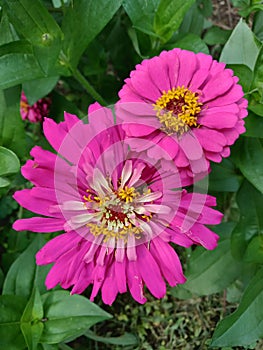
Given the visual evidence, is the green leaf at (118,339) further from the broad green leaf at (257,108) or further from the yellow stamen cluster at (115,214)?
the broad green leaf at (257,108)

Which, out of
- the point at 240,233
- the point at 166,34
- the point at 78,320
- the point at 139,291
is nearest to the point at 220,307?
the point at 240,233

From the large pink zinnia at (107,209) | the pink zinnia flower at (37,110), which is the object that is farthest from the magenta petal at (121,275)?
the pink zinnia flower at (37,110)

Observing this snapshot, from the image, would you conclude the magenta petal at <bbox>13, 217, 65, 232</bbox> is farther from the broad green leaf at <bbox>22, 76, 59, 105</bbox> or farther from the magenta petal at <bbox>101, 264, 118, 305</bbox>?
the broad green leaf at <bbox>22, 76, 59, 105</bbox>

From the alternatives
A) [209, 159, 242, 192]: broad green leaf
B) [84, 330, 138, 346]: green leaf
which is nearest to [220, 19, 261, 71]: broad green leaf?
[209, 159, 242, 192]: broad green leaf

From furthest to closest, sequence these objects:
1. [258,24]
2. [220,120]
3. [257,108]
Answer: [258,24]
[257,108]
[220,120]

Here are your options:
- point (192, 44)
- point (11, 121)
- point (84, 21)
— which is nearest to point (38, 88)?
point (11, 121)

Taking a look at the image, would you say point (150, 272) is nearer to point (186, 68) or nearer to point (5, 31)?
point (186, 68)
